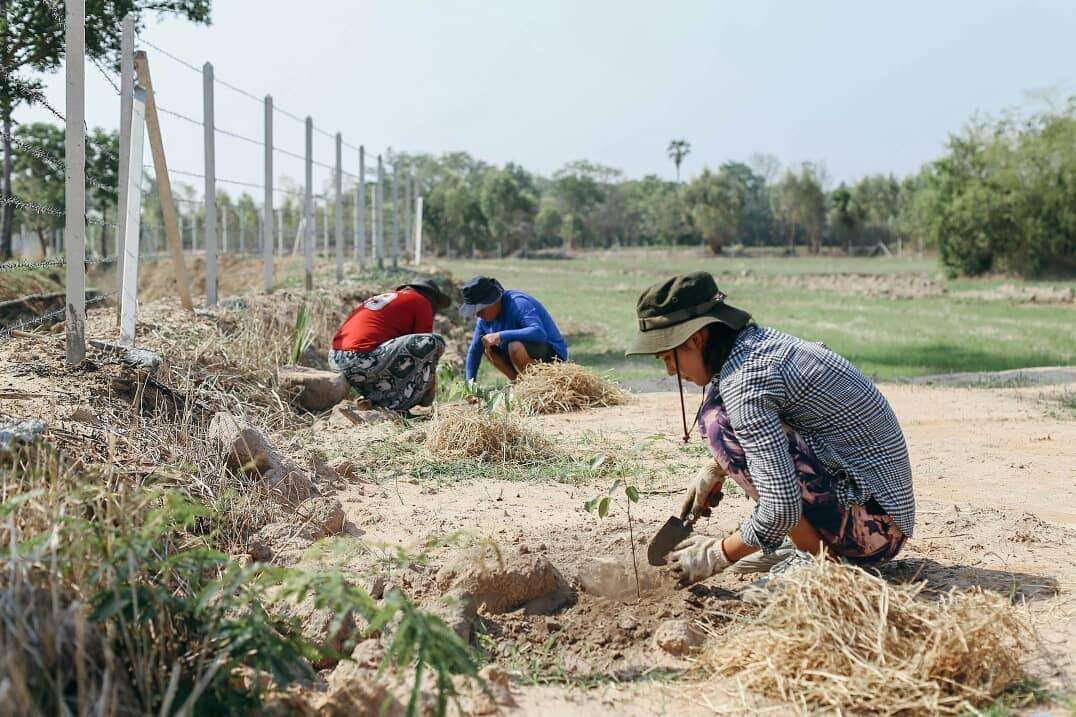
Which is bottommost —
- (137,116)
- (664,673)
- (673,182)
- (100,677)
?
(664,673)

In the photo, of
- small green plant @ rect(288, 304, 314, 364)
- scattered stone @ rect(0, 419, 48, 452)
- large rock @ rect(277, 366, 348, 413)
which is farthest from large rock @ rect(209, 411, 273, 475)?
small green plant @ rect(288, 304, 314, 364)

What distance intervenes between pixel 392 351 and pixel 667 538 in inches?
143

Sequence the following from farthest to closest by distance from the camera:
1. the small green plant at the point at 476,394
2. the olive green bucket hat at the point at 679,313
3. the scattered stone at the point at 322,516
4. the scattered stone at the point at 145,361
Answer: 1. the small green plant at the point at 476,394
2. the scattered stone at the point at 145,361
3. the scattered stone at the point at 322,516
4. the olive green bucket hat at the point at 679,313

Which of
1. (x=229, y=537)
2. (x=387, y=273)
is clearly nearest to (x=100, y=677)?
(x=229, y=537)

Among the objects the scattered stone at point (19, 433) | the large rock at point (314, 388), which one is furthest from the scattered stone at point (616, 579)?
the large rock at point (314, 388)

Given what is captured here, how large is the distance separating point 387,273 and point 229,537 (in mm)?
13664

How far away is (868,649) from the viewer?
2.77m

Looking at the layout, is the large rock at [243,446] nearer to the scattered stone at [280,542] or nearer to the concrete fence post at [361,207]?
the scattered stone at [280,542]

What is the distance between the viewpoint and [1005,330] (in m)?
17.0

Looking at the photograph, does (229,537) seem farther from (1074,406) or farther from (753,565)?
(1074,406)

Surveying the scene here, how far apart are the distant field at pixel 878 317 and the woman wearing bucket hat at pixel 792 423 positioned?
283 inches

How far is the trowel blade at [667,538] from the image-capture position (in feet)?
11.5

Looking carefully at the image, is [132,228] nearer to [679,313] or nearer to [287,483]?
[287,483]

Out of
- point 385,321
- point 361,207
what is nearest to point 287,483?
point 385,321
